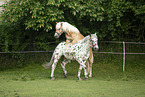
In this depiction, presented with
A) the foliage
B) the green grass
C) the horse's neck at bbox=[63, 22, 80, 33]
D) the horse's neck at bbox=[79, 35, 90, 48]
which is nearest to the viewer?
the green grass

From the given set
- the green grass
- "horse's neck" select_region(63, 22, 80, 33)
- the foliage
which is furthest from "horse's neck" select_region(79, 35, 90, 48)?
the foliage

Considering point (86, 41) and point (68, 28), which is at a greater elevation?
point (68, 28)

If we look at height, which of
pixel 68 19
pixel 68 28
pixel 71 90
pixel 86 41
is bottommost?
pixel 71 90

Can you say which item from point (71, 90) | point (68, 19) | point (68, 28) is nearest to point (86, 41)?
point (68, 28)

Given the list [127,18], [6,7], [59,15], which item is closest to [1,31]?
[6,7]

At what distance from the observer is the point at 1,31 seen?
1545cm

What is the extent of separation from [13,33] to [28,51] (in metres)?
1.54

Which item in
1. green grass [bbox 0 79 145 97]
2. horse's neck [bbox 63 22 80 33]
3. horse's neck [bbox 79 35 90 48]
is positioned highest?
horse's neck [bbox 63 22 80 33]

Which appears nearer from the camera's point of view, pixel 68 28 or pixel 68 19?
pixel 68 28

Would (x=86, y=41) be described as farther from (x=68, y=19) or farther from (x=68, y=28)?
(x=68, y=19)

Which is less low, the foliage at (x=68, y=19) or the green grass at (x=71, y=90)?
the foliage at (x=68, y=19)

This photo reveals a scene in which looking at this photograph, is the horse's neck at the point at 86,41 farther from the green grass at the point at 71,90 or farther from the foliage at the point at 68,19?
the foliage at the point at 68,19

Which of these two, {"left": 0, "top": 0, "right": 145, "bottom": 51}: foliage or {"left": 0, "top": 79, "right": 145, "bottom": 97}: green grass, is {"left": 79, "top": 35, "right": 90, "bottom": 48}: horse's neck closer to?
{"left": 0, "top": 79, "right": 145, "bottom": 97}: green grass

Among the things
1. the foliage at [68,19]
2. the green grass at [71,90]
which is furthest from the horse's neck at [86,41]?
the foliage at [68,19]
